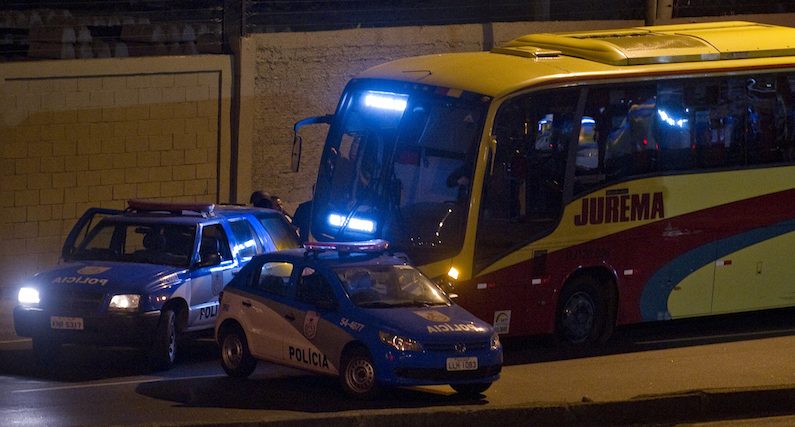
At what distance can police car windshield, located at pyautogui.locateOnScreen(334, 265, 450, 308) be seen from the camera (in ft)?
46.4

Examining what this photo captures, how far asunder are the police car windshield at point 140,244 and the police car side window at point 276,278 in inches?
61.1

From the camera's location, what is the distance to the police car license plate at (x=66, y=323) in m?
15.0

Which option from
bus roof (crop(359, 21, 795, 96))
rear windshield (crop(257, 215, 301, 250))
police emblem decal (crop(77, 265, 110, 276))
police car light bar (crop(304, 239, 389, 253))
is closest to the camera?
police car light bar (crop(304, 239, 389, 253))

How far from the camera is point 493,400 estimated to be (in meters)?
13.9

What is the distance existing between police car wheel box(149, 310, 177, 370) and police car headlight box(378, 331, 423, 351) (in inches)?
121

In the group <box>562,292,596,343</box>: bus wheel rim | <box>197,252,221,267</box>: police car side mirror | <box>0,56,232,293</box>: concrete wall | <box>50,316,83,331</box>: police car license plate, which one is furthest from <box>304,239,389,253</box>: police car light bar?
<box>0,56,232,293</box>: concrete wall

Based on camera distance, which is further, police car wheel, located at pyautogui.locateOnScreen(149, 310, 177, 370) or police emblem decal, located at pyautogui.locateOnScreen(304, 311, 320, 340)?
police car wheel, located at pyautogui.locateOnScreen(149, 310, 177, 370)

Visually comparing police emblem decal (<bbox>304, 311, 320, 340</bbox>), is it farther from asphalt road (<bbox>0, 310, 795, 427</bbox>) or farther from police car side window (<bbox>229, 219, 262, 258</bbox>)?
police car side window (<bbox>229, 219, 262, 258</bbox>)

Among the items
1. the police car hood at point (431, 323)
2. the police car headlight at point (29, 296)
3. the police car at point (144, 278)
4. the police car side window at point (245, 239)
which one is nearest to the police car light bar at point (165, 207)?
the police car at point (144, 278)

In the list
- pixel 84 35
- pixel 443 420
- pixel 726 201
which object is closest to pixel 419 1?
pixel 84 35

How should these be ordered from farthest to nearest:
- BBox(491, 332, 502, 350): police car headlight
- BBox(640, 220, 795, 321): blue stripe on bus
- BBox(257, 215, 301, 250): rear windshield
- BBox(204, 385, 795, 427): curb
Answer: BBox(257, 215, 301, 250): rear windshield
BBox(640, 220, 795, 321): blue stripe on bus
BBox(491, 332, 502, 350): police car headlight
BBox(204, 385, 795, 427): curb

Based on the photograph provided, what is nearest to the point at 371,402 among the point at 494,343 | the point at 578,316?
the point at 494,343

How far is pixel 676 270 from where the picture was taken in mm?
17812

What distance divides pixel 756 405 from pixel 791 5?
673 inches
